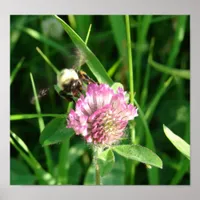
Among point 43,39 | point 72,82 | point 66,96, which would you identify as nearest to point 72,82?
point 72,82

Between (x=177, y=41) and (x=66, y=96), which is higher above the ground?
(x=177, y=41)

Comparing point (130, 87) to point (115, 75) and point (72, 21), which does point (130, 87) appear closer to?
point (115, 75)

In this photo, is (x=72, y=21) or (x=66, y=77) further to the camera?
(x=72, y=21)

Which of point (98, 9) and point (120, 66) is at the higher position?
point (98, 9)

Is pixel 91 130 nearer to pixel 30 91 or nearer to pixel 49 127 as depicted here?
pixel 49 127

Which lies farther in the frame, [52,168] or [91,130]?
[52,168]

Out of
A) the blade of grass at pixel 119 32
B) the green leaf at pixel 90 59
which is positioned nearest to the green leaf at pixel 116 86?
the green leaf at pixel 90 59

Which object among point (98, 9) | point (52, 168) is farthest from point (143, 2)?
point (52, 168)

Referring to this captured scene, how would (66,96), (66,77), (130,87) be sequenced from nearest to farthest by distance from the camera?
(66,77) → (66,96) → (130,87)
